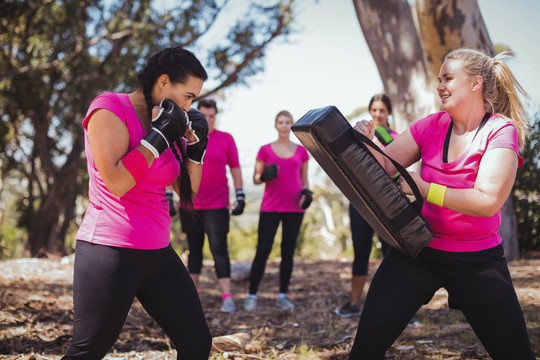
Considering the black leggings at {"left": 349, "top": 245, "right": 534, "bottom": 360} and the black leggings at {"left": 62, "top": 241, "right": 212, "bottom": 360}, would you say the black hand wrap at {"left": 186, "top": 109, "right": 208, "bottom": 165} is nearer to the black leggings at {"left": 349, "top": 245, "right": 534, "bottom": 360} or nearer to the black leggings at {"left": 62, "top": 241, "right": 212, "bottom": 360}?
the black leggings at {"left": 62, "top": 241, "right": 212, "bottom": 360}

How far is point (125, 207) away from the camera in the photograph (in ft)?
6.96

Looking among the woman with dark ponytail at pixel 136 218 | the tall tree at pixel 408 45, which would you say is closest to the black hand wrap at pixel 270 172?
the tall tree at pixel 408 45

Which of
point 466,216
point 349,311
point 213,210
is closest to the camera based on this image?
point 466,216

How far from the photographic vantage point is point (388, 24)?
22.9 ft

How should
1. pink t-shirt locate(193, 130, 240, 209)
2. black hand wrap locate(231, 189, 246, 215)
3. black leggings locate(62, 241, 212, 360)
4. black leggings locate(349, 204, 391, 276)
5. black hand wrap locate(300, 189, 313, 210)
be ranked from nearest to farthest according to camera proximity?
1. black leggings locate(62, 241, 212, 360)
2. black leggings locate(349, 204, 391, 276)
3. pink t-shirt locate(193, 130, 240, 209)
4. black hand wrap locate(300, 189, 313, 210)
5. black hand wrap locate(231, 189, 246, 215)

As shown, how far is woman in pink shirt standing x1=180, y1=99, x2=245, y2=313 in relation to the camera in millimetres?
5133

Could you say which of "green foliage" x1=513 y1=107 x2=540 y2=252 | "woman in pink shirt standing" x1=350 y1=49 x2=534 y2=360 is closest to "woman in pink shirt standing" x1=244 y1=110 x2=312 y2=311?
"woman in pink shirt standing" x1=350 y1=49 x2=534 y2=360

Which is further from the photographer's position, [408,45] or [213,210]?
[408,45]

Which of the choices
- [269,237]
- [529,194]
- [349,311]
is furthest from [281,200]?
[529,194]

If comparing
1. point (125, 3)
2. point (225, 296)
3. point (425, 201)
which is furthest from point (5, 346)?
point (125, 3)

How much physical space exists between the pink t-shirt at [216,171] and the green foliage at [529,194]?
18.8ft

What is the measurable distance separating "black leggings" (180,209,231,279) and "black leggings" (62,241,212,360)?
9.12 ft

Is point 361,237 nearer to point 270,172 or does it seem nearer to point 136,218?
point 270,172

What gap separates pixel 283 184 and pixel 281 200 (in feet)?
0.62
